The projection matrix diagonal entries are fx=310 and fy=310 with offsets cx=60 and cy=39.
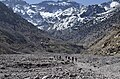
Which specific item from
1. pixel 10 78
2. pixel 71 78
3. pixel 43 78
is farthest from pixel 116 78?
pixel 10 78

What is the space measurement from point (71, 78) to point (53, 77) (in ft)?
5.00

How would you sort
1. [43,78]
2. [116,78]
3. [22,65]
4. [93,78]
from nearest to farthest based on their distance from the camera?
[43,78] → [93,78] → [116,78] → [22,65]

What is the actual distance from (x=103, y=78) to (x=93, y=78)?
6.14ft

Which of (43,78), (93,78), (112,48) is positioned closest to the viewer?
(43,78)

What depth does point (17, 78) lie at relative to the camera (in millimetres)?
26766

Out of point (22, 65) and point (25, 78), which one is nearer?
point (25, 78)

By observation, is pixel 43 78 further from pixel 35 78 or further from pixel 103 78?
pixel 103 78

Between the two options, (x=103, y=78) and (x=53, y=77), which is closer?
(x=53, y=77)

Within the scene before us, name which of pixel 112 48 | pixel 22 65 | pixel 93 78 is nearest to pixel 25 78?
pixel 93 78

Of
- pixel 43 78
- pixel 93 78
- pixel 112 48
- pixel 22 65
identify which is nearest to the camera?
pixel 43 78

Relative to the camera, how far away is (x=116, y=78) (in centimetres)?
3028

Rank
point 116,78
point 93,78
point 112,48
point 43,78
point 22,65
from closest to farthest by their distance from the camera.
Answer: point 43,78 → point 93,78 → point 116,78 → point 22,65 → point 112,48

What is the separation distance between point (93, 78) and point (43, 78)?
4.78 m

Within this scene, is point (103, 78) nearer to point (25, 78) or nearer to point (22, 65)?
point (25, 78)
